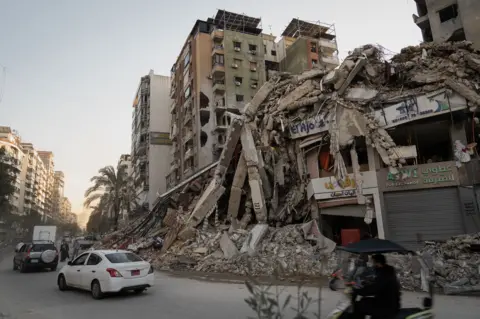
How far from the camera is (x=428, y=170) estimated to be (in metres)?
17.3

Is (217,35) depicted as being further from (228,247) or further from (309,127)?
(228,247)

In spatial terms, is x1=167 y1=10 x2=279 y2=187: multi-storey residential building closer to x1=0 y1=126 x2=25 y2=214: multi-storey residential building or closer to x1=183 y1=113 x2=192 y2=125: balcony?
x1=183 y1=113 x2=192 y2=125: balcony

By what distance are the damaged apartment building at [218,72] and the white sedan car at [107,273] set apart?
31.4 meters

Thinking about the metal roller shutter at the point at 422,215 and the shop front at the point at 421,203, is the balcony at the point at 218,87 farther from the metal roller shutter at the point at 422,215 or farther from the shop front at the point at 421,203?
the metal roller shutter at the point at 422,215

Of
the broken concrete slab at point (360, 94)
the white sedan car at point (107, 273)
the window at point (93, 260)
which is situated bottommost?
the white sedan car at point (107, 273)

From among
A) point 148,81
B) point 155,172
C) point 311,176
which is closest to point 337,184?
point 311,176

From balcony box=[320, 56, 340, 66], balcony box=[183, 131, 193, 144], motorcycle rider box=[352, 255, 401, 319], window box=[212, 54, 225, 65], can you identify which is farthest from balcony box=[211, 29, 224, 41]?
motorcycle rider box=[352, 255, 401, 319]

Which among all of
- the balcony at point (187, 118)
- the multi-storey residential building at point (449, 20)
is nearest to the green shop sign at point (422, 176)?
the multi-storey residential building at point (449, 20)

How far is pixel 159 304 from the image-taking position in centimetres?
873

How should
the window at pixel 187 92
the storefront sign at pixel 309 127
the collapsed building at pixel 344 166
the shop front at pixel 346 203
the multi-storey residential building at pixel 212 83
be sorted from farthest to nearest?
the window at pixel 187 92, the multi-storey residential building at pixel 212 83, the storefront sign at pixel 309 127, the shop front at pixel 346 203, the collapsed building at pixel 344 166

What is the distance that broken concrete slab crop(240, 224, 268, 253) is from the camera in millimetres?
17266

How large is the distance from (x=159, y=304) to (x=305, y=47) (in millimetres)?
46776

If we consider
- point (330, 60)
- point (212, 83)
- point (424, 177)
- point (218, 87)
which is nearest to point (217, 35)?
point (212, 83)

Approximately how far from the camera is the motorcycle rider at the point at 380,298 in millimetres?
4625
